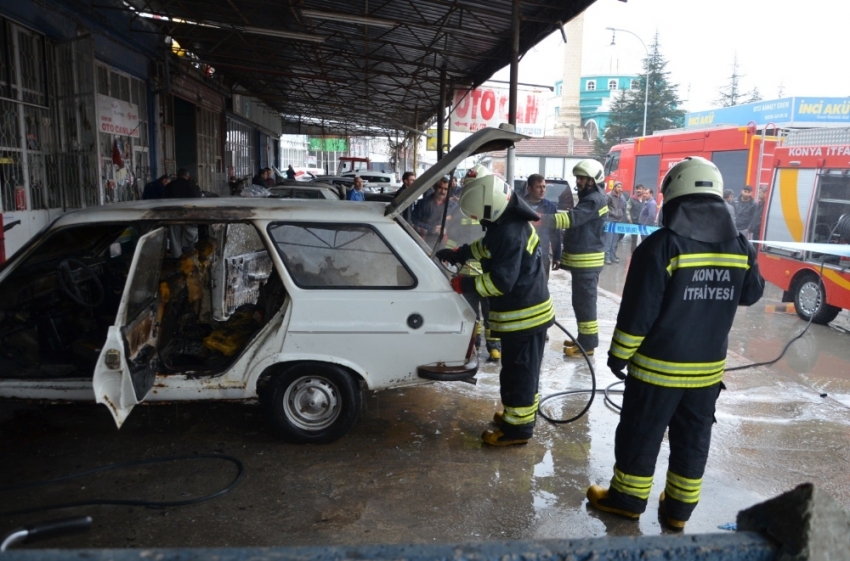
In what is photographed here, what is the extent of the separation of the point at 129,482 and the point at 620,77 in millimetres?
65855

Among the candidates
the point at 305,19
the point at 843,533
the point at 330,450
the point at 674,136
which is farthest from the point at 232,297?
the point at 674,136

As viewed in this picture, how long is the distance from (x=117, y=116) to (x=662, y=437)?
11769 millimetres

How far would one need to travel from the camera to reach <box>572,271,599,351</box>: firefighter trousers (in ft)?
21.1

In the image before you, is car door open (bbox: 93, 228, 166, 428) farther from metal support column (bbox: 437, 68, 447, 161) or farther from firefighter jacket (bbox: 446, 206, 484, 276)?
metal support column (bbox: 437, 68, 447, 161)

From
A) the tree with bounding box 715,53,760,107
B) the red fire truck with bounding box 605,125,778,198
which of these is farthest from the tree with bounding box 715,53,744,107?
the red fire truck with bounding box 605,125,778,198

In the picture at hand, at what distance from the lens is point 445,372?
422 cm

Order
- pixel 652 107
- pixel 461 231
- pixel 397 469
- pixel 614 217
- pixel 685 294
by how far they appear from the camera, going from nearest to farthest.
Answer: pixel 685 294 → pixel 397 469 → pixel 461 231 → pixel 614 217 → pixel 652 107

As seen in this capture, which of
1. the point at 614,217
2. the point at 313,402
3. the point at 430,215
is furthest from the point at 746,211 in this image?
the point at 313,402

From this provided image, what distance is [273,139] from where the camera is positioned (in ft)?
119

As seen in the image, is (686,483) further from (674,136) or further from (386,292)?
(674,136)

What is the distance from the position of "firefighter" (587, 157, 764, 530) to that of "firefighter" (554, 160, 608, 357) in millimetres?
2814

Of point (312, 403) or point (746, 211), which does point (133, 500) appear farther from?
point (746, 211)

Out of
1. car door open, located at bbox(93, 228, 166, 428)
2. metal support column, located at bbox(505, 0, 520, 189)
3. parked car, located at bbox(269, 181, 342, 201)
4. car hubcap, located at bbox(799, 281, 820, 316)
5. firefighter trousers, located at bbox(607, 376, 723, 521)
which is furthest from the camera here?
parked car, located at bbox(269, 181, 342, 201)

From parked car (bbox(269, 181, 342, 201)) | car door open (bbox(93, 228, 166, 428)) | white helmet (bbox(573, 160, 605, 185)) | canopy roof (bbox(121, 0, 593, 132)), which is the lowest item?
car door open (bbox(93, 228, 166, 428))
